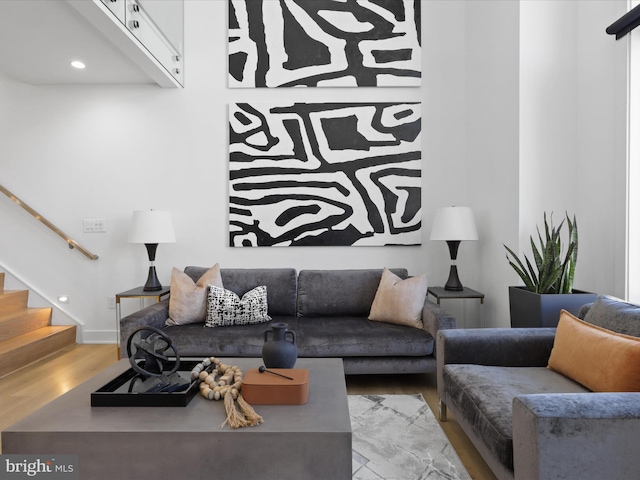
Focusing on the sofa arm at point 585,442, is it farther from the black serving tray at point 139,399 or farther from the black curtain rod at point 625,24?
the black curtain rod at point 625,24

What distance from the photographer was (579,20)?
2.88m

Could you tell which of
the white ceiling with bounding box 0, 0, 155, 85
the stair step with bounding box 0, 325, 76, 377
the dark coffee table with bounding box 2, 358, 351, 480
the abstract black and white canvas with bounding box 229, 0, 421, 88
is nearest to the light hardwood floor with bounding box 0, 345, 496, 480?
the stair step with bounding box 0, 325, 76, 377

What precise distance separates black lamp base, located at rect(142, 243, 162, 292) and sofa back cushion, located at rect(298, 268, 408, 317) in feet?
3.98

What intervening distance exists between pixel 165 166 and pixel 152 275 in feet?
3.33

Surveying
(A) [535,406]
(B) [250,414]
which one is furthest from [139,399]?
(A) [535,406]

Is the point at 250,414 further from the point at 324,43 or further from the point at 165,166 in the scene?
the point at 324,43

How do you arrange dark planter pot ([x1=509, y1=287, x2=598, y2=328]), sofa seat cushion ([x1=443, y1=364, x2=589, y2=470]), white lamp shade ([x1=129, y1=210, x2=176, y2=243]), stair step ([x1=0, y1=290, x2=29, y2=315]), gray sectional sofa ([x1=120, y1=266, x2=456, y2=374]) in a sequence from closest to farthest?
1. sofa seat cushion ([x1=443, y1=364, x2=589, y2=470])
2. dark planter pot ([x1=509, y1=287, x2=598, y2=328])
3. gray sectional sofa ([x1=120, y1=266, x2=456, y2=374])
4. white lamp shade ([x1=129, y1=210, x2=176, y2=243])
5. stair step ([x1=0, y1=290, x2=29, y2=315])

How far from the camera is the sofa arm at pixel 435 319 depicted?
265 centimetres

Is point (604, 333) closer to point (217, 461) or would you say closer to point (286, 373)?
point (286, 373)

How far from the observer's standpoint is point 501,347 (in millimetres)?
2107

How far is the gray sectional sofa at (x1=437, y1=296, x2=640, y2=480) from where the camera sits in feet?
3.91

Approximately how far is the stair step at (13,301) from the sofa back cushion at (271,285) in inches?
65.8


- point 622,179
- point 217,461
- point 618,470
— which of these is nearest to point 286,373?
point 217,461

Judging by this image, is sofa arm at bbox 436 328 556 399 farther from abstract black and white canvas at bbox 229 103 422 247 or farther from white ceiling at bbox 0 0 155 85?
white ceiling at bbox 0 0 155 85
